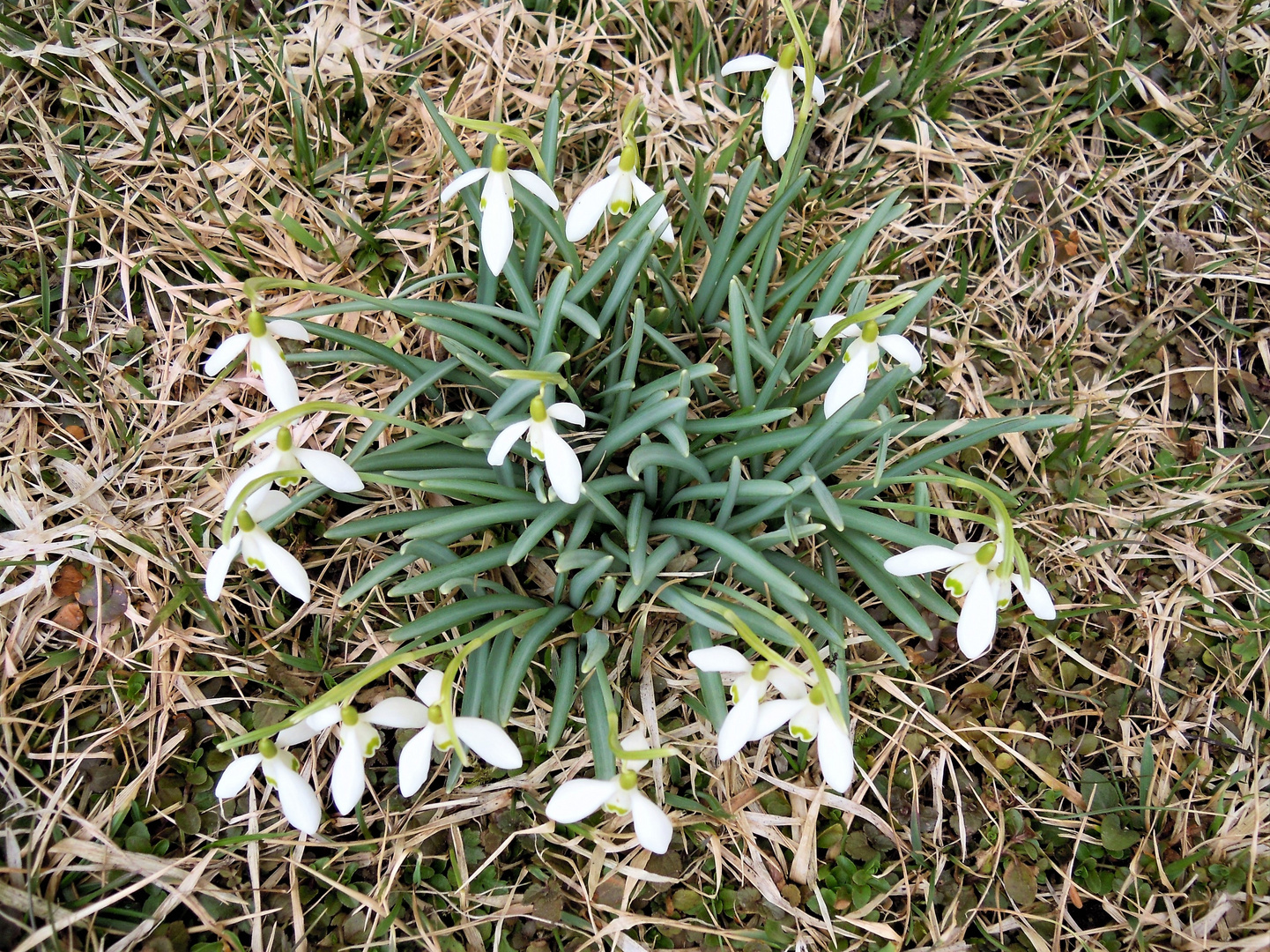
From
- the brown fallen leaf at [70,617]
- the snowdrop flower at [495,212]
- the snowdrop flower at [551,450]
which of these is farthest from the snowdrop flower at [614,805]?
the brown fallen leaf at [70,617]

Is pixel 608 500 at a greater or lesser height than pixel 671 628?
greater

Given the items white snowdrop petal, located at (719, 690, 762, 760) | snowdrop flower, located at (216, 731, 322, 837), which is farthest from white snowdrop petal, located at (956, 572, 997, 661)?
snowdrop flower, located at (216, 731, 322, 837)

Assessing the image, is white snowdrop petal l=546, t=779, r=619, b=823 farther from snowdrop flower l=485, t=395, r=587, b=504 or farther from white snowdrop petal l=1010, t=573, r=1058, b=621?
white snowdrop petal l=1010, t=573, r=1058, b=621

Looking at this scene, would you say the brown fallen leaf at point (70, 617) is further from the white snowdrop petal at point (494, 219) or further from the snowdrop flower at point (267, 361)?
the white snowdrop petal at point (494, 219)

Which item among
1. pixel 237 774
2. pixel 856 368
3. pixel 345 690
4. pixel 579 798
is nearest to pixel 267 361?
pixel 345 690

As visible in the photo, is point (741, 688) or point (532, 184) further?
point (532, 184)

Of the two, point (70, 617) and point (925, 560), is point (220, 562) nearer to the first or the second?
point (70, 617)
